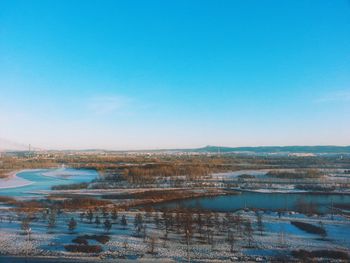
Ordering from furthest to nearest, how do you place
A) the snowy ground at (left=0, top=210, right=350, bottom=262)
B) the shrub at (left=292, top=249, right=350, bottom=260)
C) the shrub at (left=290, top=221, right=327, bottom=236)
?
the shrub at (left=290, top=221, right=327, bottom=236) → the snowy ground at (left=0, top=210, right=350, bottom=262) → the shrub at (left=292, top=249, right=350, bottom=260)

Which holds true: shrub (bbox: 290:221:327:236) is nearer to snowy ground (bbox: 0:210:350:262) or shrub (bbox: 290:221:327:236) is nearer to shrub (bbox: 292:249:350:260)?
snowy ground (bbox: 0:210:350:262)

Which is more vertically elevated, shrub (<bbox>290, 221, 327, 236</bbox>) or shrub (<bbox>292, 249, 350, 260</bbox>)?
shrub (<bbox>290, 221, 327, 236</bbox>)

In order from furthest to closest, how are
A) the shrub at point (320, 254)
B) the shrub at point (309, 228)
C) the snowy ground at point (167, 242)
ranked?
the shrub at point (309, 228)
the snowy ground at point (167, 242)
the shrub at point (320, 254)

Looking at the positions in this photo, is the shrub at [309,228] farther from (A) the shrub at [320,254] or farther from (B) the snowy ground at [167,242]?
(A) the shrub at [320,254]

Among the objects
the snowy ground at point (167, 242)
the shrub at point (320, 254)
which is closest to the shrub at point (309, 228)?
the snowy ground at point (167, 242)

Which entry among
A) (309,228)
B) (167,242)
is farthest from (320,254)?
(167,242)

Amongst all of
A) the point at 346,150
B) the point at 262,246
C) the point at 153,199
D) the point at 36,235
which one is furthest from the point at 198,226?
the point at 346,150

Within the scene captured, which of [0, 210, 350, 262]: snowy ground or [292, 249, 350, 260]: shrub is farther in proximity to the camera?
[0, 210, 350, 262]: snowy ground

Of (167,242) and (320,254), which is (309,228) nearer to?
(320,254)

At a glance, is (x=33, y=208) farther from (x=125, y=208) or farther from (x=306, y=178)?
(x=306, y=178)


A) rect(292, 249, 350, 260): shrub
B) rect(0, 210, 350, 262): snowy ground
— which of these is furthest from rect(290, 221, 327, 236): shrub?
rect(292, 249, 350, 260): shrub

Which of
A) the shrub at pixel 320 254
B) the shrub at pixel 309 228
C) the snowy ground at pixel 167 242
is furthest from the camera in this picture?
the shrub at pixel 309 228
